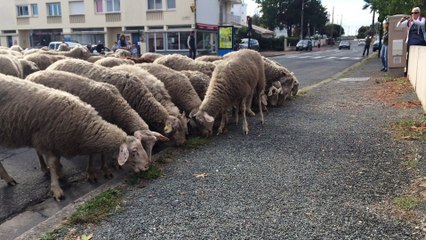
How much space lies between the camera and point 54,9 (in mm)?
47062

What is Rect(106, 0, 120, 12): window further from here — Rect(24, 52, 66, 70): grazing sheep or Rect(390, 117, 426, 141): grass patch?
Rect(390, 117, 426, 141): grass patch

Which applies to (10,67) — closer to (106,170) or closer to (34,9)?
(106,170)

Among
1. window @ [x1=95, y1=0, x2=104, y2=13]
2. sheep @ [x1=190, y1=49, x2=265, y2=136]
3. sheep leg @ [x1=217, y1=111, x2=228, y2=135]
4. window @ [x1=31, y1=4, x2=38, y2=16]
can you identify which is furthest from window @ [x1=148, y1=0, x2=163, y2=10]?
sheep leg @ [x1=217, y1=111, x2=228, y2=135]

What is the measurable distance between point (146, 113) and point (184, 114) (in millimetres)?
814

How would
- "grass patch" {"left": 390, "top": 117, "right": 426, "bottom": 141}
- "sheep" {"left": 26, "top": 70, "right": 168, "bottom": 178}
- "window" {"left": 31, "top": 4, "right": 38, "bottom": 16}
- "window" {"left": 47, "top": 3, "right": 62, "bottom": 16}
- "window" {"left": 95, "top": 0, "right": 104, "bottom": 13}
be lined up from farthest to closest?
"window" {"left": 31, "top": 4, "right": 38, "bottom": 16}, "window" {"left": 47, "top": 3, "right": 62, "bottom": 16}, "window" {"left": 95, "top": 0, "right": 104, "bottom": 13}, "grass patch" {"left": 390, "top": 117, "right": 426, "bottom": 141}, "sheep" {"left": 26, "top": 70, "right": 168, "bottom": 178}

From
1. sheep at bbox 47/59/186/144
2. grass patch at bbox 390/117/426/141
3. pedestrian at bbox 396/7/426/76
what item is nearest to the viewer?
grass patch at bbox 390/117/426/141

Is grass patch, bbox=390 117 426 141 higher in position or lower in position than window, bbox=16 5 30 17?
lower

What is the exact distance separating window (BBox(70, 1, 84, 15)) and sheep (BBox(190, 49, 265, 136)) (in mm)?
42279

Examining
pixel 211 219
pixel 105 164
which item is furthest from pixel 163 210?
pixel 105 164

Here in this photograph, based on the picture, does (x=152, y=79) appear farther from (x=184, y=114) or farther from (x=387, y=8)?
(x=387, y=8)

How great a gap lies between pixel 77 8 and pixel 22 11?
9.12 meters

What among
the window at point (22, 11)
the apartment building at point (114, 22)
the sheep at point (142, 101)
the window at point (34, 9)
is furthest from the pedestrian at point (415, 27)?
the window at point (22, 11)

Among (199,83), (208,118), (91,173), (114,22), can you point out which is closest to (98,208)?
(91,173)

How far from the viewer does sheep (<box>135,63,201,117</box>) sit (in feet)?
25.1
